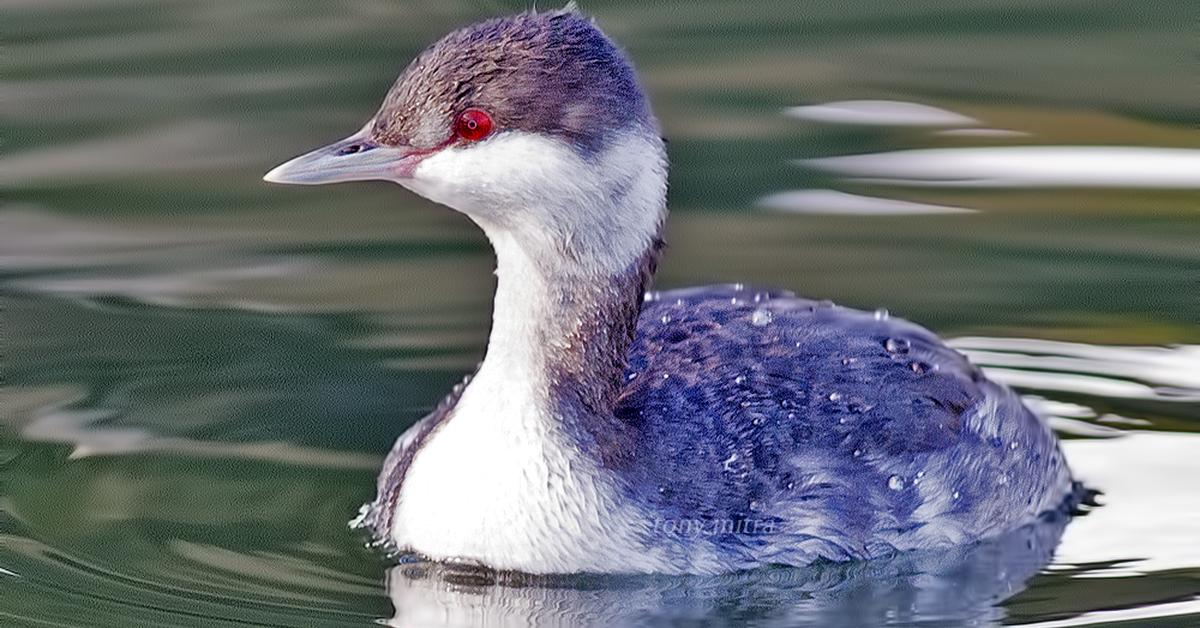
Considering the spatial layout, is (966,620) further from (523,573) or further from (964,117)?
(964,117)

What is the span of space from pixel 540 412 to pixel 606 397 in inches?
9.9

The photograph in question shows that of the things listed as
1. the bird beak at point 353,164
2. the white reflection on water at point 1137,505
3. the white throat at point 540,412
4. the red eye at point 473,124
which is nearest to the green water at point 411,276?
the white reflection on water at point 1137,505

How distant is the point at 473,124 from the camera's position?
7777 mm

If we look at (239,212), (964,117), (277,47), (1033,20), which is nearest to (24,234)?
(239,212)

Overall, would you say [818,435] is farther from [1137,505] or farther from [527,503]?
[1137,505]

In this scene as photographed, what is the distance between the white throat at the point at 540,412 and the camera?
7.94 meters

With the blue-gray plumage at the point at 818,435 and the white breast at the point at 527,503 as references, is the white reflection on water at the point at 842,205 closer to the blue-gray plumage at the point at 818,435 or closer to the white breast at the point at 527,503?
the blue-gray plumage at the point at 818,435

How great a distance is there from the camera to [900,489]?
8.55 metres

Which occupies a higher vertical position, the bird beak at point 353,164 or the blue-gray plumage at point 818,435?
the bird beak at point 353,164

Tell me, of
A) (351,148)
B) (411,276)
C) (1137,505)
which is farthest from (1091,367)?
(351,148)

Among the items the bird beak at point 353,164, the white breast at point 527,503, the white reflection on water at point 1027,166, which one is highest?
the bird beak at point 353,164

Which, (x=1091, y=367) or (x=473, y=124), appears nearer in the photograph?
(x=473, y=124)

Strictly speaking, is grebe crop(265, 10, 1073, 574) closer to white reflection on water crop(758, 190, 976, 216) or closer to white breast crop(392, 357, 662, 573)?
white breast crop(392, 357, 662, 573)

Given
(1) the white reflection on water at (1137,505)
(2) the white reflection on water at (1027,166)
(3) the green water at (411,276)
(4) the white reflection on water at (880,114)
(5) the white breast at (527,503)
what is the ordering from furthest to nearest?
(4) the white reflection on water at (880,114), (2) the white reflection on water at (1027,166), (1) the white reflection on water at (1137,505), (3) the green water at (411,276), (5) the white breast at (527,503)
